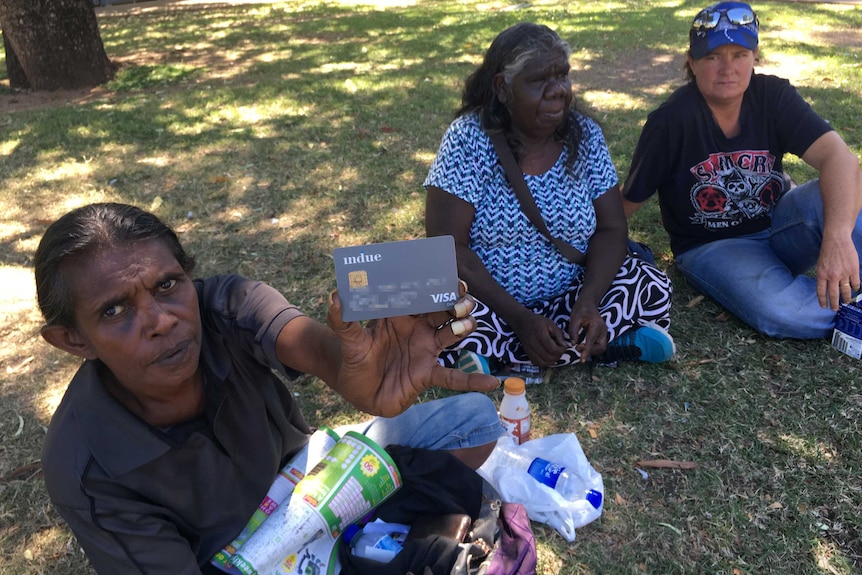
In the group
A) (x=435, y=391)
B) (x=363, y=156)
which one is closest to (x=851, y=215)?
(x=435, y=391)

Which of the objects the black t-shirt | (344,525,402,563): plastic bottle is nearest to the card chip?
(344,525,402,563): plastic bottle

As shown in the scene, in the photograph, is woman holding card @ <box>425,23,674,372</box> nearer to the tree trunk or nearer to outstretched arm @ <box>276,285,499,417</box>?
outstretched arm @ <box>276,285,499,417</box>

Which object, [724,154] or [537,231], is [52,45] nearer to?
[537,231]

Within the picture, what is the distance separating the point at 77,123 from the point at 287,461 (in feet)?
18.6

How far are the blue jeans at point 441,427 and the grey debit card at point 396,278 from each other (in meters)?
0.90

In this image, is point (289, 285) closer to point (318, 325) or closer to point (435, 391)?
point (435, 391)

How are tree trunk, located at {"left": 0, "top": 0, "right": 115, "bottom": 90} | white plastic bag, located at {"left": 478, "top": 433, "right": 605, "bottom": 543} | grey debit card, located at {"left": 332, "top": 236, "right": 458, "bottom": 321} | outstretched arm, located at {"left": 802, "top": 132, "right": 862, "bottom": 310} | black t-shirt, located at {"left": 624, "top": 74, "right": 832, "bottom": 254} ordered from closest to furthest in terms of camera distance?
grey debit card, located at {"left": 332, "top": 236, "right": 458, "bottom": 321}
white plastic bag, located at {"left": 478, "top": 433, "right": 605, "bottom": 543}
outstretched arm, located at {"left": 802, "top": 132, "right": 862, "bottom": 310}
black t-shirt, located at {"left": 624, "top": 74, "right": 832, "bottom": 254}
tree trunk, located at {"left": 0, "top": 0, "right": 115, "bottom": 90}

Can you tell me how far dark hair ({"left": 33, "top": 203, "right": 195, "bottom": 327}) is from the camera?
1.60m

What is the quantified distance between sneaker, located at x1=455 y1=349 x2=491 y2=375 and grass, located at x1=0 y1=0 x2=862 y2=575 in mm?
268

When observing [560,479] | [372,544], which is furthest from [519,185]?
[372,544]

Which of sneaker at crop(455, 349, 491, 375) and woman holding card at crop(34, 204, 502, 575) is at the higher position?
woman holding card at crop(34, 204, 502, 575)

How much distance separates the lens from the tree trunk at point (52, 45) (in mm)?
7348

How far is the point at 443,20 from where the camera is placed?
1041cm

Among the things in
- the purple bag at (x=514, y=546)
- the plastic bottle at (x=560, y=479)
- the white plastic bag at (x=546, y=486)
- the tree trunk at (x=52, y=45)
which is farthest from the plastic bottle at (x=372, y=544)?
the tree trunk at (x=52, y=45)
